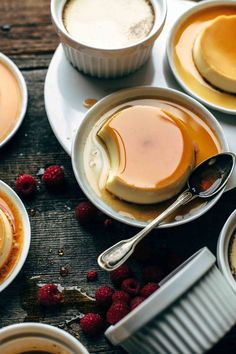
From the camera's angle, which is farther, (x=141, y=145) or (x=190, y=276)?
(x=141, y=145)

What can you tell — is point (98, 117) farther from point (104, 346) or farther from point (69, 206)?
point (104, 346)

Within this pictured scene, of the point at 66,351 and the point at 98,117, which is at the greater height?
the point at 98,117

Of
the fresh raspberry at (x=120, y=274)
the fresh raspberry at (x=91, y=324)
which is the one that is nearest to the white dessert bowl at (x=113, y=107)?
the fresh raspberry at (x=120, y=274)

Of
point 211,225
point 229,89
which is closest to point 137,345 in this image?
point 211,225

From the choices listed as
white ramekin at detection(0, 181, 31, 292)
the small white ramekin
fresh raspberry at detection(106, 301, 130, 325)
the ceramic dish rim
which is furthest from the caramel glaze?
the ceramic dish rim

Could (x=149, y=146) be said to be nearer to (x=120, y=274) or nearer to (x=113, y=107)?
(x=113, y=107)

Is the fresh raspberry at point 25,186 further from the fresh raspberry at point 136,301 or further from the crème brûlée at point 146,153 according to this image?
the fresh raspberry at point 136,301
